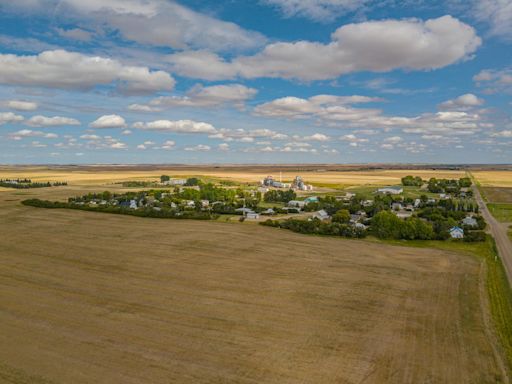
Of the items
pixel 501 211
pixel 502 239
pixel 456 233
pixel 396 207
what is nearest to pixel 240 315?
pixel 456 233

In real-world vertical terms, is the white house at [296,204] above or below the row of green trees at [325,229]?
above

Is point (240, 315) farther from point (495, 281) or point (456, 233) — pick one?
point (456, 233)

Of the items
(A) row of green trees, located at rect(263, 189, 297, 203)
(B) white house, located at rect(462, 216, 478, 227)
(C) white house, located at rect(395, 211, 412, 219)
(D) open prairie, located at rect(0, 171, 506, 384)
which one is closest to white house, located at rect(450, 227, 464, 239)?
(B) white house, located at rect(462, 216, 478, 227)

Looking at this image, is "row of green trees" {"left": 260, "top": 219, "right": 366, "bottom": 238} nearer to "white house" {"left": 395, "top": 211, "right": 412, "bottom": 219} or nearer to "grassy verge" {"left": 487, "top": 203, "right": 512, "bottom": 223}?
"white house" {"left": 395, "top": 211, "right": 412, "bottom": 219}

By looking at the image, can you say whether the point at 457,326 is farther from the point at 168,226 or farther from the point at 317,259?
the point at 168,226

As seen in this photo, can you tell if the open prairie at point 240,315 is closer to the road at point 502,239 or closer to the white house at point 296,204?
the road at point 502,239

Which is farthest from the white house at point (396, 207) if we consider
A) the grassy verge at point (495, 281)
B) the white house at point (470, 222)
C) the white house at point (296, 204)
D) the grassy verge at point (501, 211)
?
the grassy verge at point (495, 281)
